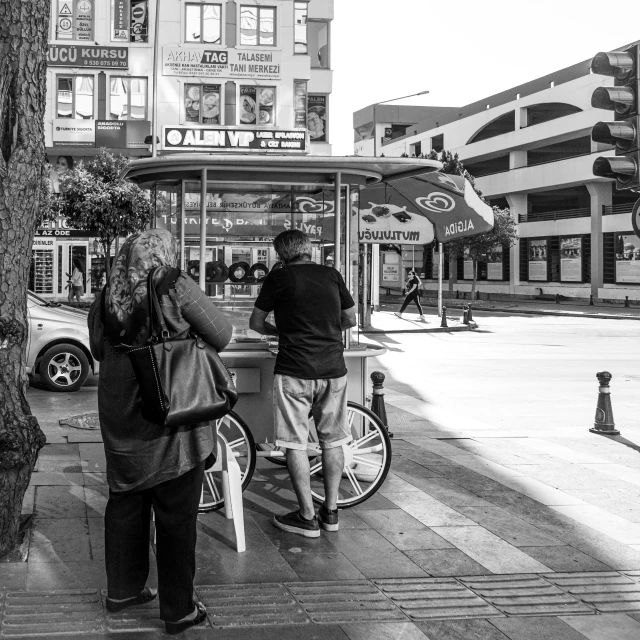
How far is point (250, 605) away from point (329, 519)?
4.49 ft

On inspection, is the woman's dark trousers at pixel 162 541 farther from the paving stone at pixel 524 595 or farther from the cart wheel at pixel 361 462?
A: the cart wheel at pixel 361 462

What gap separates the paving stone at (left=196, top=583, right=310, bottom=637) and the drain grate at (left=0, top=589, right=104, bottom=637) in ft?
1.71

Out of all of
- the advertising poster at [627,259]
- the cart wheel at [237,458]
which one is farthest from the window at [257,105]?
the cart wheel at [237,458]

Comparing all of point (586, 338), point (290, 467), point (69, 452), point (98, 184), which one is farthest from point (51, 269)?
point (290, 467)

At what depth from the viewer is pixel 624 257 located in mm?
47562

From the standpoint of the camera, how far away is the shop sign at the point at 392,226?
28.8 ft

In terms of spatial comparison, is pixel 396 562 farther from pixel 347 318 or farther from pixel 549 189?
pixel 549 189

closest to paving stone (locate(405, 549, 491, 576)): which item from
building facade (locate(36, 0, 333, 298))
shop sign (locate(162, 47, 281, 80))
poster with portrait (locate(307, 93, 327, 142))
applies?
building facade (locate(36, 0, 333, 298))

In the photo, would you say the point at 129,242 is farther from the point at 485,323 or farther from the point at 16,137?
the point at 485,323

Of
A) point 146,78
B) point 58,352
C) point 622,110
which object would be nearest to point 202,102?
point 146,78

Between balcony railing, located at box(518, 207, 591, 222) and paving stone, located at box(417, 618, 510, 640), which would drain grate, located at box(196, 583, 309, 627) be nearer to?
paving stone, located at box(417, 618, 510, 640)

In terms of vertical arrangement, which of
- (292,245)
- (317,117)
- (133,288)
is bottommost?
(133,288)

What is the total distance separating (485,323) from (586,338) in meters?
7.25

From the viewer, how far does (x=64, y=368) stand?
12.3m
